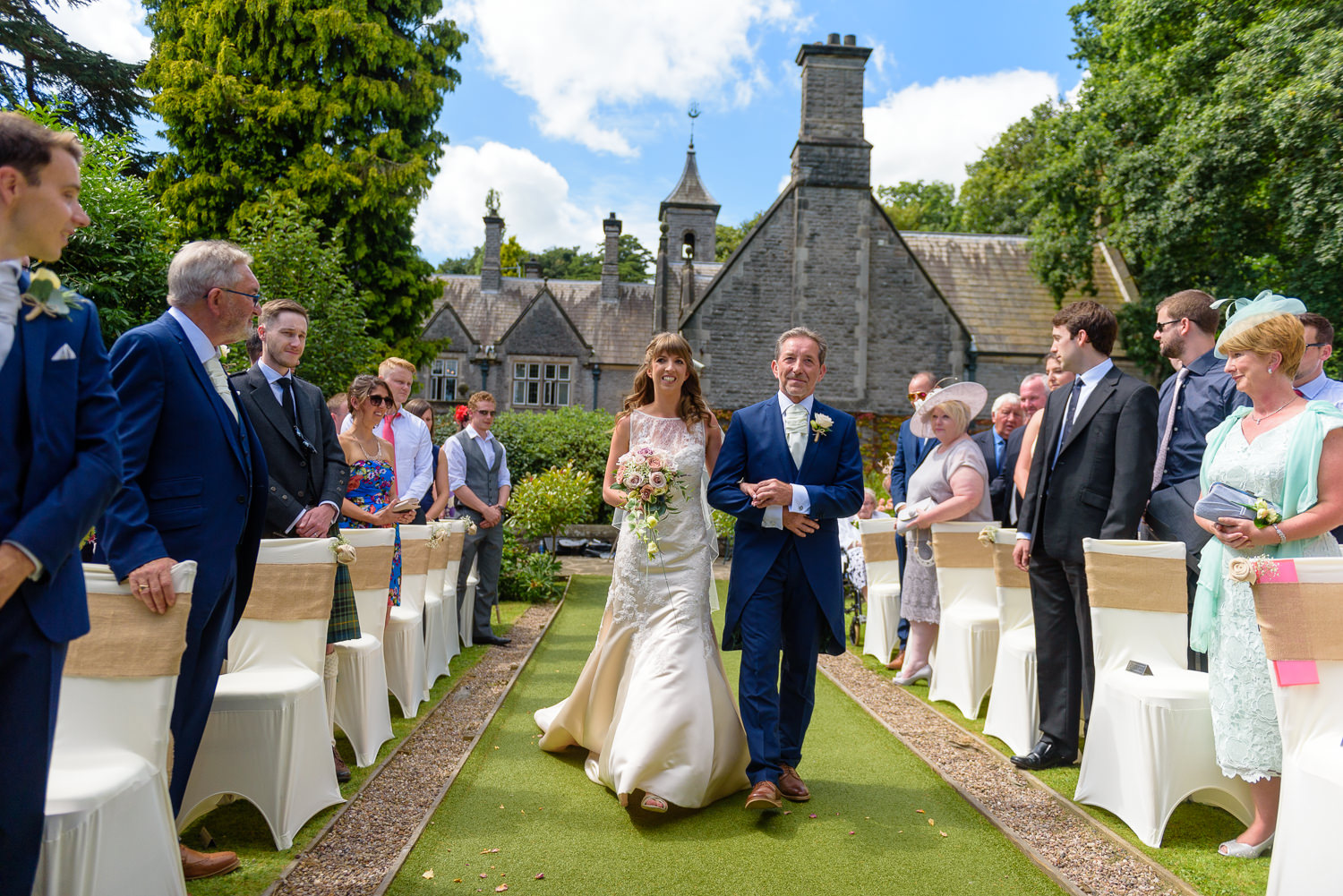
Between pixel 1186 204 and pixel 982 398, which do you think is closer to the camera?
pixel 982 398

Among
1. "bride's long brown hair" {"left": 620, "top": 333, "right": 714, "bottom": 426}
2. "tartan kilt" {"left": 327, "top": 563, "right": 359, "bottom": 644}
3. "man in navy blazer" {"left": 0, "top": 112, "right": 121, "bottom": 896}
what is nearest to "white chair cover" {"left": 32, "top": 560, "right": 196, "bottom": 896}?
"man in navy blazer" {"left": 0, "top": 112, "right": 121, "bottom": 896}

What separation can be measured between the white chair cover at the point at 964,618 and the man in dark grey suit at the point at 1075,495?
1.12 m

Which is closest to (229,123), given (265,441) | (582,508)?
(582,508)

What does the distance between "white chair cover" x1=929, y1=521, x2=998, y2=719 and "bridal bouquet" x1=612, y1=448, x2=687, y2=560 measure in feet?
9.10

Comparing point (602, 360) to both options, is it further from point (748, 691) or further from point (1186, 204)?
point (748, 691)

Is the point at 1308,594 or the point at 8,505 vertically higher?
the point at 8,505

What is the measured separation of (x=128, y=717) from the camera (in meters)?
2.87

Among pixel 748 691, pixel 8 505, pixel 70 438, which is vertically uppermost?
pixel 70 438

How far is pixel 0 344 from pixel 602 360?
3391 centimetres

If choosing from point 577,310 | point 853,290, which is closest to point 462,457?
point 853,290

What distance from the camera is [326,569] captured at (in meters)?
4.21

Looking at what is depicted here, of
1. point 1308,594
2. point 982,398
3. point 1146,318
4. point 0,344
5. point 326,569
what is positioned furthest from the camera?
point 1146,318

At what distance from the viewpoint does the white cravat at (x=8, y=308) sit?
218 cm

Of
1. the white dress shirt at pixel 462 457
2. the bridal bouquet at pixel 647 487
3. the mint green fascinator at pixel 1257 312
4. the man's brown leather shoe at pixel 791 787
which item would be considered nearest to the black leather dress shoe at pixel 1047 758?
the man's brown leather shoe at pixel 791 787
